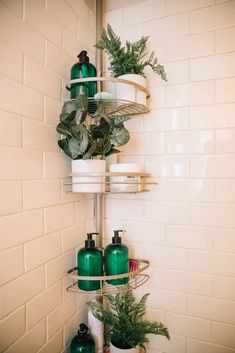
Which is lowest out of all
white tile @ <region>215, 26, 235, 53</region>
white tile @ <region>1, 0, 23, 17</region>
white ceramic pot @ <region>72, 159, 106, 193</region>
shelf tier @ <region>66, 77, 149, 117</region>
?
white ceramic pot @ <region>72, 159, 106, 193</region>

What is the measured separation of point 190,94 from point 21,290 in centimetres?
93

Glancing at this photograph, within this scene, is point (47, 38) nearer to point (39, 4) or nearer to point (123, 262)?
point (39, 4)

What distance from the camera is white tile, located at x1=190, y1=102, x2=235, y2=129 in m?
0.90

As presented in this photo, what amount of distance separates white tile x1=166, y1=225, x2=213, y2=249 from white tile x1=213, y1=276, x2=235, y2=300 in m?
0.13

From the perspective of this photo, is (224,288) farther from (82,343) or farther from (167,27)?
(167,27)

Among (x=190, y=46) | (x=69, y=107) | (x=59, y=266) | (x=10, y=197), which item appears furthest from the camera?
(x=190, y=46)

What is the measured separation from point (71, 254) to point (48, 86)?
0.64 metres

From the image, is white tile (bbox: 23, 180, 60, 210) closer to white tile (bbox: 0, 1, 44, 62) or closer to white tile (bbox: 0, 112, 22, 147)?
white tile (bbox: 0, 112, 22, 147)

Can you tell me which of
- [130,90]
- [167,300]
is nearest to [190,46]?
[130,90]

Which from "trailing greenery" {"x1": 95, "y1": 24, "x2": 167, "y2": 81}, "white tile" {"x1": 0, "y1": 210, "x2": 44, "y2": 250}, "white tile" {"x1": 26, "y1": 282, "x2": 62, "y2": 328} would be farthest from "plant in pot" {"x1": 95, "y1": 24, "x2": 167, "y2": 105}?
"white tile" {"x1": 26, "y1": 282, "x2": 62, "y2": 328}

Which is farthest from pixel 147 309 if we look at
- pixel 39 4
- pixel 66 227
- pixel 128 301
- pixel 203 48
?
pixel 39 4

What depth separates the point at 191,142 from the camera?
0.95 m

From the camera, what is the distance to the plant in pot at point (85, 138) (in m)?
0.73

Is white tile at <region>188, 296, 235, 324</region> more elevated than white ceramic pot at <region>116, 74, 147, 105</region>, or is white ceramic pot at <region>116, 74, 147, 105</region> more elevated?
white ceramic pot at <region>116, 74, 147, 105</region>
